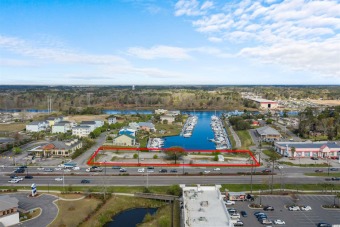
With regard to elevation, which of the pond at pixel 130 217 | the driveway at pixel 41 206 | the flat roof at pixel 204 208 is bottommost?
the pond at pixel 130 217

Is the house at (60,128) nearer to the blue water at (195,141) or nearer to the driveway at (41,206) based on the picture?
the blue water at (195,141)

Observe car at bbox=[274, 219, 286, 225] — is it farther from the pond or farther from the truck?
the truck

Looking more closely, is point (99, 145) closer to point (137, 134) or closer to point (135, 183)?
point (137, 134)

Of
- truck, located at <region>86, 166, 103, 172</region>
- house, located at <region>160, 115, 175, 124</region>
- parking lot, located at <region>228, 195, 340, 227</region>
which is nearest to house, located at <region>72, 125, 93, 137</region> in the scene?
house, located at <region>160, 115, 175, 124</region>

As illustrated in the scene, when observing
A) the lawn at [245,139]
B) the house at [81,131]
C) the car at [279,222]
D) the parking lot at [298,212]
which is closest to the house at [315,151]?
the lawn at [245,139]

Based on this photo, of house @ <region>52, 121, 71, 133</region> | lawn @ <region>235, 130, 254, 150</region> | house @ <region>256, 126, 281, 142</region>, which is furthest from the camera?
house @ <region>52, 121, 71, 133</region>

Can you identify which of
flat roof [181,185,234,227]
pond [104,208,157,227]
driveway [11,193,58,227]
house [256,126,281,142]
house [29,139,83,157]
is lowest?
pond [104,208,157,227]

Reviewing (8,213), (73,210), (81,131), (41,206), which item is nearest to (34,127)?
(81,131)

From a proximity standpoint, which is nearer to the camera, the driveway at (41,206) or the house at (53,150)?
the driveway at (41,206)
